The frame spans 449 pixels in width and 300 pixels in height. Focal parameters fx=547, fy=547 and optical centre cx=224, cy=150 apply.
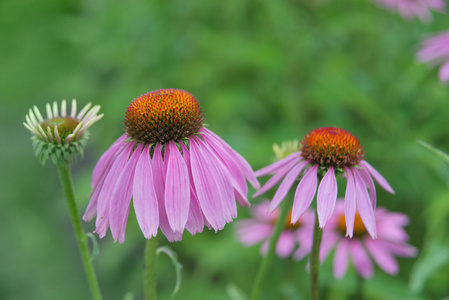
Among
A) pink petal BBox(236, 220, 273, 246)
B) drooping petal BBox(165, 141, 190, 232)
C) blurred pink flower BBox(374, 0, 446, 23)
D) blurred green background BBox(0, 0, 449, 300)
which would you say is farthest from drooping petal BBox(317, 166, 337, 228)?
blurred pink flower BBox(374, 0, 446, 23)

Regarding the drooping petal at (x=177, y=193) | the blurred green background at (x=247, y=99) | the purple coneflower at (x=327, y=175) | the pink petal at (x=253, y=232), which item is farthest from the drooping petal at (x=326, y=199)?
the blurred green background at (x=247, y=99)

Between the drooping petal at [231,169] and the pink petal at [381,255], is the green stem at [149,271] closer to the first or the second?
the drooping petal at [231,169]

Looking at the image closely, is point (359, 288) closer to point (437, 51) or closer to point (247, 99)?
point (437, 51)

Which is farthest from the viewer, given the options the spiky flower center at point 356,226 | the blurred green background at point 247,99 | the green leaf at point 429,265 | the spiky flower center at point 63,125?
the blurred green background at point 247,99

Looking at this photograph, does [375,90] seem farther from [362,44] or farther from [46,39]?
[46,39]

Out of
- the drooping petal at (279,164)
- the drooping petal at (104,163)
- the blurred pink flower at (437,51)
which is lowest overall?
the drooping petal at (279,164)

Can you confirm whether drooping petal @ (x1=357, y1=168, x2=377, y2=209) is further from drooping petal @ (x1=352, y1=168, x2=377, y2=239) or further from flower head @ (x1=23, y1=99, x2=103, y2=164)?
flower head @ (x1=23, y1=99, x2=103, y2=164)

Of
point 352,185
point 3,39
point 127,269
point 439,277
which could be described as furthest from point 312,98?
point 3,39
